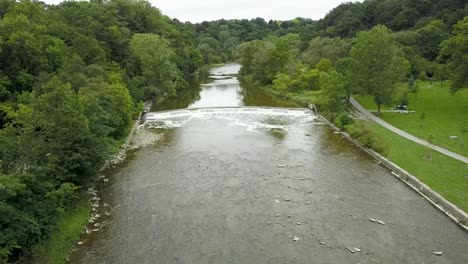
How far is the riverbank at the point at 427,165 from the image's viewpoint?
2158cm

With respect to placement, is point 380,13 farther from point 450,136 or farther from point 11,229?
point 11,229

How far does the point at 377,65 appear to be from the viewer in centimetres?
4144

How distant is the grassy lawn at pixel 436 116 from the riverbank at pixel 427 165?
2.12m

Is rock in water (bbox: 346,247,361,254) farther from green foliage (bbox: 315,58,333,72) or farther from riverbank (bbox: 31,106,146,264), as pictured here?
green foliage (bbox: 315,58,333,72)

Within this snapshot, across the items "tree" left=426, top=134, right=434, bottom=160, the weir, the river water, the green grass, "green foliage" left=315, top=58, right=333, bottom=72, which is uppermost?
"green foliage" left=315, top=58, right=333, bottom=72

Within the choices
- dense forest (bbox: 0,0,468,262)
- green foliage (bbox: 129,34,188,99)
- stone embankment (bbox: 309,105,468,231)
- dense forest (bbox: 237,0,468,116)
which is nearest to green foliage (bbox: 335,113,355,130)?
dense forest (bbox: 237,0,468,116)

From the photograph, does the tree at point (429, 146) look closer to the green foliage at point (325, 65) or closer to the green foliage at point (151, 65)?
the green foliage at point (325, 65)

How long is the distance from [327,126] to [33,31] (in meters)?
28.8

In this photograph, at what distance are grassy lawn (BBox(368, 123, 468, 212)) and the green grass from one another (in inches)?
723

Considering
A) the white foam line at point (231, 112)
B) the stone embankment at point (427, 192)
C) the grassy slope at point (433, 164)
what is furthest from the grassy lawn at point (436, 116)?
the white foam line at point (231, 112)

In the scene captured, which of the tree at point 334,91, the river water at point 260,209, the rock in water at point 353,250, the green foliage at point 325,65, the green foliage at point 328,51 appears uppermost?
the green foliage at point 328,51

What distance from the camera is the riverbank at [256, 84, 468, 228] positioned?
21578 mm

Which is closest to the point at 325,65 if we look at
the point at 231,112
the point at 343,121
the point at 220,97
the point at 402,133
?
the point at 220,97

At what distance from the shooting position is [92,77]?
34.0 m
